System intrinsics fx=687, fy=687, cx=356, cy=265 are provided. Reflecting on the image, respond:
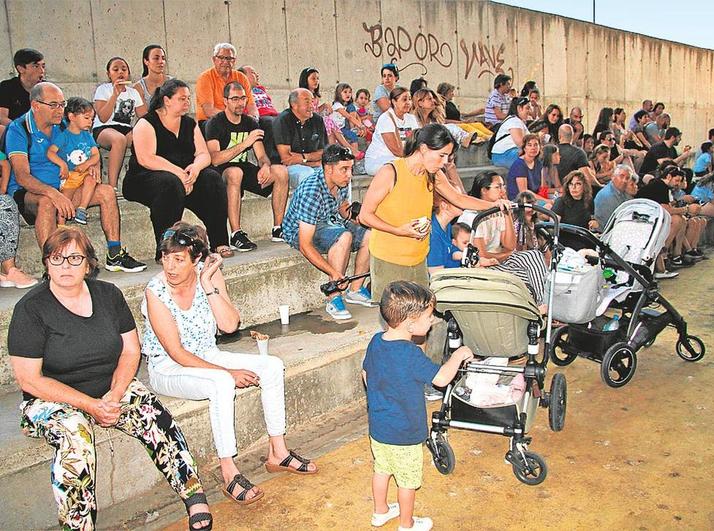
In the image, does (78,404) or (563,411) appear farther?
(563,411)

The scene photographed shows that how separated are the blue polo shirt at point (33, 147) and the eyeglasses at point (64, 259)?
195cm

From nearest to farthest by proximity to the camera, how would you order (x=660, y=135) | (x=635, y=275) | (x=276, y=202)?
(x=635, y=275)
(x=276, y=202)
(x=660, y=135)

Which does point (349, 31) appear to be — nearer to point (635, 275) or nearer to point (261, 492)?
point (635, 275)

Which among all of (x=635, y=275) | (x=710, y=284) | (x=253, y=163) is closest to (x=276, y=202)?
(x=253, y=163)

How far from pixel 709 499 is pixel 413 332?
1.76 metres

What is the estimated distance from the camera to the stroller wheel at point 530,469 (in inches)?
142

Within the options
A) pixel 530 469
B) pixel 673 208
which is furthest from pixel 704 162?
pixel 530 469

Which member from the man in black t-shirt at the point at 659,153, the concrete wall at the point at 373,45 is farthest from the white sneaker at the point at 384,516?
the man in black t-shirt at the point at 659,153

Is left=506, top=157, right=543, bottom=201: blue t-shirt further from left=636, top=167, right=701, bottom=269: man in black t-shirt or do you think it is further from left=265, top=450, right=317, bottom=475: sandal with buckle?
left=265, top=450, right=317, bottom=475: sandal with buckle

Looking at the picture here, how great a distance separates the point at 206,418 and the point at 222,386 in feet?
1.23

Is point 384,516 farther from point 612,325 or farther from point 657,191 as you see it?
point 657,191

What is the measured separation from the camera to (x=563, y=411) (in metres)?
4.22

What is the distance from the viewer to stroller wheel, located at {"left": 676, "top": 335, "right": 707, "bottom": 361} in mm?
5473

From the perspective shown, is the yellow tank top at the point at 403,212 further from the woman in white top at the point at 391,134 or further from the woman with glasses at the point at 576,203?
the woman with glasses at the point at 576,203
